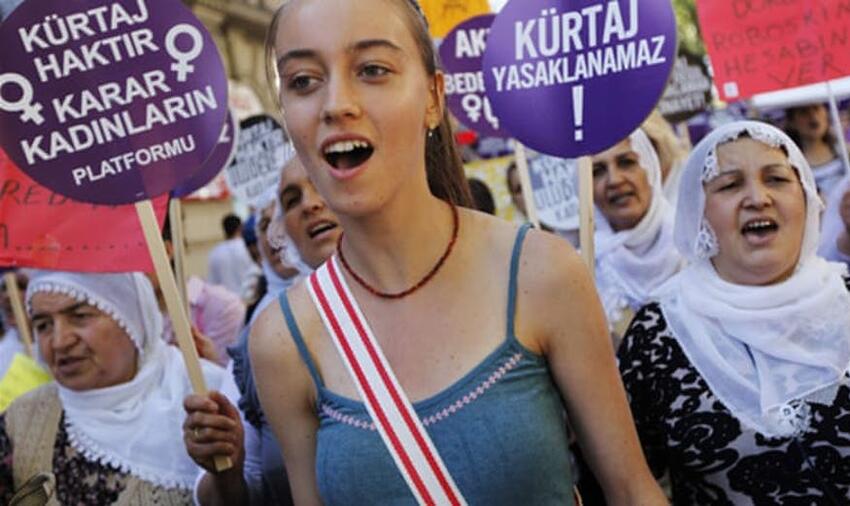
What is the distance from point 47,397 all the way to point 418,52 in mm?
1867

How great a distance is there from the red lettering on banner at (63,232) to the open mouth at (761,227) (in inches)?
A: 67.7

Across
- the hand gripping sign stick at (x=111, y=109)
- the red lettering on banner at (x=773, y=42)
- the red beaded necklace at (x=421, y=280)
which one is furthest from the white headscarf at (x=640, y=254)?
the red beaded necklace at (x=421, y=280)

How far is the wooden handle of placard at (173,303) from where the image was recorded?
89.5 inches

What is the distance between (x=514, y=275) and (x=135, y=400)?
1714mm

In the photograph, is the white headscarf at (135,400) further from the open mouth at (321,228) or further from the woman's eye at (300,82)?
the woman's eye at (300,82)

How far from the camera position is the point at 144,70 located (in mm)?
2402

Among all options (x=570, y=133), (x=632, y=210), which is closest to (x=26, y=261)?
(x=570, y=133)

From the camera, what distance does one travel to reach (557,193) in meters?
4.67

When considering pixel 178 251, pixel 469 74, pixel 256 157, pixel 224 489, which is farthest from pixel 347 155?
pixel 256 157

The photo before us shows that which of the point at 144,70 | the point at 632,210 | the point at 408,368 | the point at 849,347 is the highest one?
the point at 144,70

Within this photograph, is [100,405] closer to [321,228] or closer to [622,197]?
[321,228]

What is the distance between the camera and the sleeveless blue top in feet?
4.95

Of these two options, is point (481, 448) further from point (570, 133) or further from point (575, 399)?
point (570, 133)

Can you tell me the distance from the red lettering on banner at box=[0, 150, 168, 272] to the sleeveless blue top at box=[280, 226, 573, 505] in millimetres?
1434
